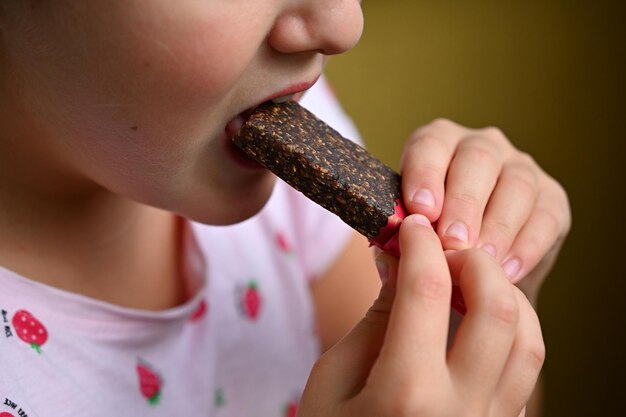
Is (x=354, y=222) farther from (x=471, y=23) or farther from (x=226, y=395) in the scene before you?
(x=471, y=23)

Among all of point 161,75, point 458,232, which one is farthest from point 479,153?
point 161,75

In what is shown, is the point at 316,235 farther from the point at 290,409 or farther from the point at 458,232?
the point at 458,232

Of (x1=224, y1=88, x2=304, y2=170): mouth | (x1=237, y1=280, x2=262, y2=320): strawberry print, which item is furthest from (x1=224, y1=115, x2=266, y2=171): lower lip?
(x1=237, y1=280, x2=262, y2=320): strawberry print

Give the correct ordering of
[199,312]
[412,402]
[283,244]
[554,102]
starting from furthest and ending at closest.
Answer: [554,102], [283,244], [199,312], [412,402]

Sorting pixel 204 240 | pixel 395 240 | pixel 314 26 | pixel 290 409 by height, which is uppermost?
pixel 314 26

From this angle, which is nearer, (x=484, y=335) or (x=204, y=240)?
(x=484, y=335)

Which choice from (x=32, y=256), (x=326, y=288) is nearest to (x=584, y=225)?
(x=326, y=288)

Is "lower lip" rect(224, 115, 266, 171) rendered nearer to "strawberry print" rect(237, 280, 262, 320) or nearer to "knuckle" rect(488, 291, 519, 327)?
"knuckle" rect(488, 291, 519, 327)
